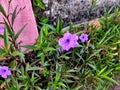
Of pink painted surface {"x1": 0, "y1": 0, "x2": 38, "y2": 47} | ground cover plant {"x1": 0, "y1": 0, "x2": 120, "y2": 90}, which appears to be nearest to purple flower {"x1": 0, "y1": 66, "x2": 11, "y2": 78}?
ground cover plant {"x1": 0, "y1": 0, "x2": 120, "y2": 90}

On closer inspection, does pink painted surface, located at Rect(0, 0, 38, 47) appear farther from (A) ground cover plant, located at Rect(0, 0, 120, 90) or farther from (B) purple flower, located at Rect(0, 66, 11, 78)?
(B) purple flower, located at Rect(0, 66, 11, 78)

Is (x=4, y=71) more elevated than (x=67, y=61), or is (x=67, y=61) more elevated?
(x=4, y=71)

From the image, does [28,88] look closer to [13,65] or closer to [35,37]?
[13,65]

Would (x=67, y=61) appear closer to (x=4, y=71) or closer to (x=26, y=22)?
(x=26, y=22)

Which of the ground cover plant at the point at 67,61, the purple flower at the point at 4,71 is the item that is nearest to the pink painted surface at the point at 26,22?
the ground cover plant at the point at 67,61

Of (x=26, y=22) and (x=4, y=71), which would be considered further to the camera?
(x=26, y=22)

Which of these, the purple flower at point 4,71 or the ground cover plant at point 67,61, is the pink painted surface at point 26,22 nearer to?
the ground cover plant at point 67,61

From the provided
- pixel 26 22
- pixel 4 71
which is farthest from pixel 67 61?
pixel 4 71

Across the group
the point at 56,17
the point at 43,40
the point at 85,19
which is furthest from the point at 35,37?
the point at 85,19
